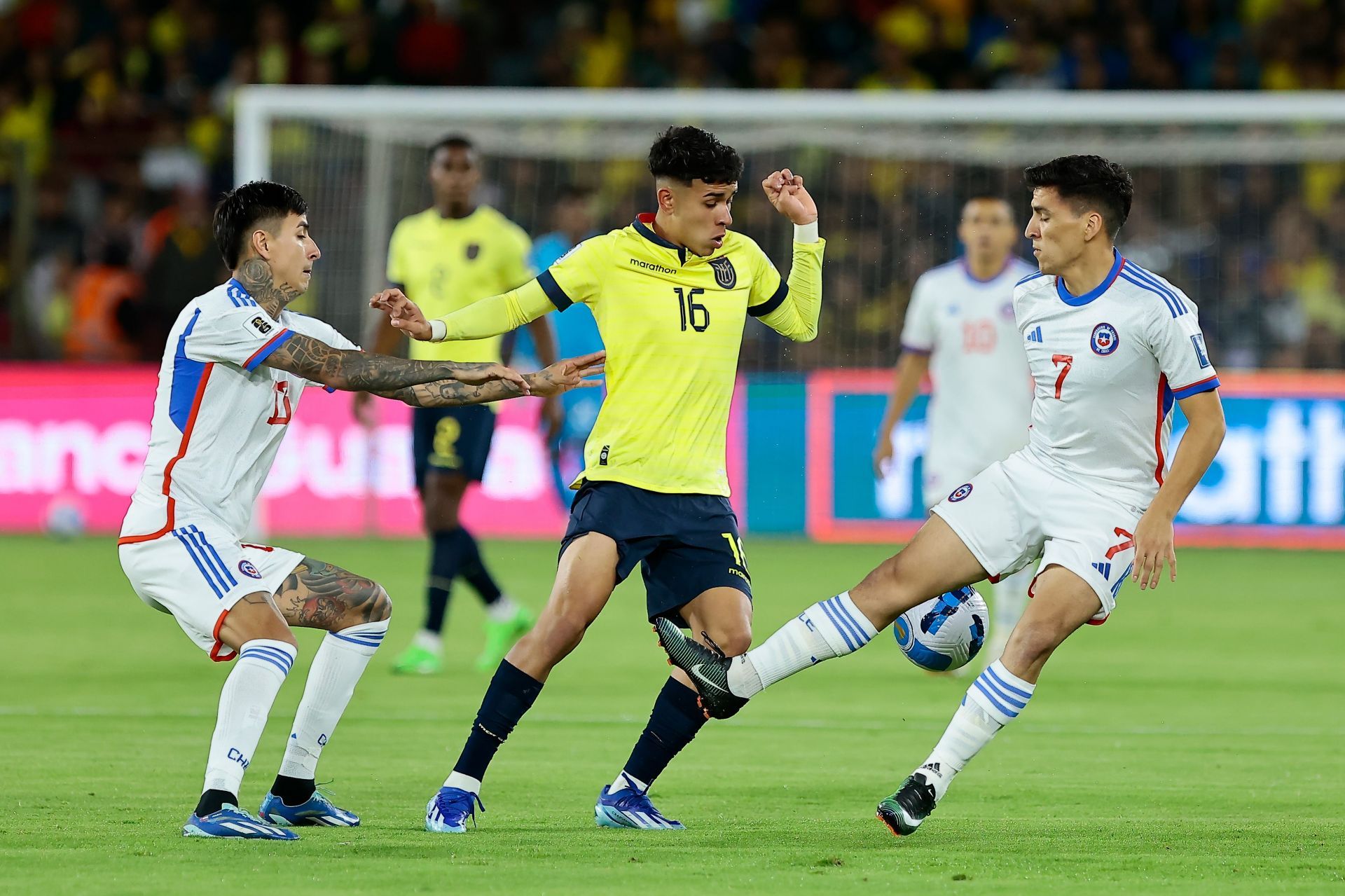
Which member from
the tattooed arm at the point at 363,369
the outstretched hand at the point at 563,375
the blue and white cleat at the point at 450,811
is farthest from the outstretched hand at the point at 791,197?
the blue and white cleat at the point at 450,811

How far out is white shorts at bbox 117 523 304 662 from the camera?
5.41m

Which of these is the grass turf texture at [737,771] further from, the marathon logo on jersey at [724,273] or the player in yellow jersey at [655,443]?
the marathon logo on jersey at [724,273]

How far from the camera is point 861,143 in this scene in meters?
15.0

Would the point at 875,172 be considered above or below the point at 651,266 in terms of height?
above

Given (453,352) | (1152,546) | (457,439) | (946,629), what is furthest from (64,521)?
(1152,546)

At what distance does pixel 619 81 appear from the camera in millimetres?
19562

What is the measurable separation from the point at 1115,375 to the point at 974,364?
3.81 metres

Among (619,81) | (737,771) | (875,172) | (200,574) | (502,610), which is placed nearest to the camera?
(200,574)

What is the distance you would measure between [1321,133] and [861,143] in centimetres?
386

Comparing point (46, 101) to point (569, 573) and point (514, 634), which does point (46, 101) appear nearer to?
point (514, 634)

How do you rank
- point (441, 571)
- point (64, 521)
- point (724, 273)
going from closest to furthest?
point (724, 273) < point (441, 571) < point (64, 521)

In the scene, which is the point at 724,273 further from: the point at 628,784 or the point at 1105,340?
the point at 628,784

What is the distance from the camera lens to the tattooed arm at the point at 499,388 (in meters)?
5.38

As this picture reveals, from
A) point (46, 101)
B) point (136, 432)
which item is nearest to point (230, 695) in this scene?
point (136, 432)
